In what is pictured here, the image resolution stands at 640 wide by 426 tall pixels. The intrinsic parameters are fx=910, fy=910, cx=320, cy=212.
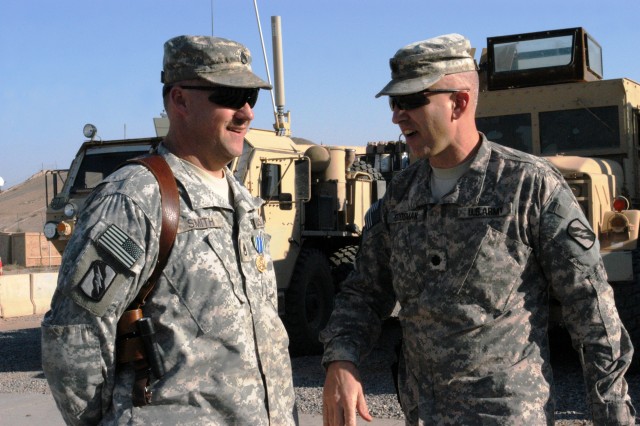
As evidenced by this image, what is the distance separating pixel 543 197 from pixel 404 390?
75cm

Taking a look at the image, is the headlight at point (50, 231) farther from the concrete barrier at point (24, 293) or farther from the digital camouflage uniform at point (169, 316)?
the digital camouflage uniform at point (169, 316)

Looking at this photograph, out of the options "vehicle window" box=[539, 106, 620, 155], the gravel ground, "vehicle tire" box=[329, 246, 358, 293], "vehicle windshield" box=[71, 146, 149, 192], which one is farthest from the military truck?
"vehicle windshield" box=[71, 146, 149, 192]

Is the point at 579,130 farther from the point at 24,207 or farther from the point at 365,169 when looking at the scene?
the point at 24,207

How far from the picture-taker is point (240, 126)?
2.61m

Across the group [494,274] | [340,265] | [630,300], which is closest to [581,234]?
[494,274]

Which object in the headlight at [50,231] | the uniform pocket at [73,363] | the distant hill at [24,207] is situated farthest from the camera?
the distant hill at [24,207]

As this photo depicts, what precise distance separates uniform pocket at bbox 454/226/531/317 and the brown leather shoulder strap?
873mm

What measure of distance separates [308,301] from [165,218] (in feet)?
25.1

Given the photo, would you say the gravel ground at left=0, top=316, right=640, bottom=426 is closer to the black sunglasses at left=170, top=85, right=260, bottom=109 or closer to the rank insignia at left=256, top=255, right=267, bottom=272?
the rank insignia at left=256, top=255, right=267, bottom=272

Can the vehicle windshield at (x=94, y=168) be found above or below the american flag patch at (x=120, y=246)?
above

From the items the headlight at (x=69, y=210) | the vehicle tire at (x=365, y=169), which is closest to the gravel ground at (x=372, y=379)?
the headlight at (x=69, y=210)

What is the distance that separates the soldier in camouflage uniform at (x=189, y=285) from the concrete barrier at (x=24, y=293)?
43.4 ft

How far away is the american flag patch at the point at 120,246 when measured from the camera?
7.30 feet

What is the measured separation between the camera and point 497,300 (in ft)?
8.68
